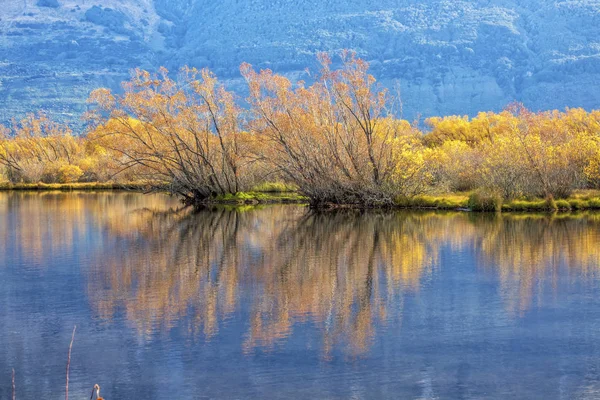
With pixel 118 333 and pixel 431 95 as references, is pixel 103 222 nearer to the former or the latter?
pixel 118 333

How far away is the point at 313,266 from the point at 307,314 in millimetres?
7006

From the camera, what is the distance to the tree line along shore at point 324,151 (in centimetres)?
4469

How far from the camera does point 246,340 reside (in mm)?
16375

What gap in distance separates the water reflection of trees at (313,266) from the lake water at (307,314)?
8 centimetres

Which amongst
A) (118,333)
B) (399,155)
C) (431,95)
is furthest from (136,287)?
(431,95)

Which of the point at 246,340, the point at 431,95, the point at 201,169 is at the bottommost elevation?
the point at 246,340

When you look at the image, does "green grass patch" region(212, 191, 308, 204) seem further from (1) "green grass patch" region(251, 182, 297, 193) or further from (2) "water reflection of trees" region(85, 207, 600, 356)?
(2) "water reflection of trees" region(85, 207, 600, 356)

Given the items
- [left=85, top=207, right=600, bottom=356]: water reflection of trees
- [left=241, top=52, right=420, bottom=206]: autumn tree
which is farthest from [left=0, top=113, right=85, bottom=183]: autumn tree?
[left=85, top=207, right=600, bottom=356]: water reflection of trees

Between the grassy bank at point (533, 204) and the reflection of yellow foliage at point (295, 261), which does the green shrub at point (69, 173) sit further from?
the grassy bank at point (533, 204)

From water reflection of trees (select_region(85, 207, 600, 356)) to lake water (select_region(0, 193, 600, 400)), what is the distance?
83 mm

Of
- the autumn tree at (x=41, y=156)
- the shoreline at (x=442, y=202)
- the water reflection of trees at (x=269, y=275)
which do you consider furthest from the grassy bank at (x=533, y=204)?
the autumn tree at (x=41, y=156)

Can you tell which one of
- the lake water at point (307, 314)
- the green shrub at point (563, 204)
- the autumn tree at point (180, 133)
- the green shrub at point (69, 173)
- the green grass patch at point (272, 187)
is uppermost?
the autumn tree at point (180, 133)

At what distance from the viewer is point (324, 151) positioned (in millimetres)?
45688

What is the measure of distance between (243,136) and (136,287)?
32.4m
